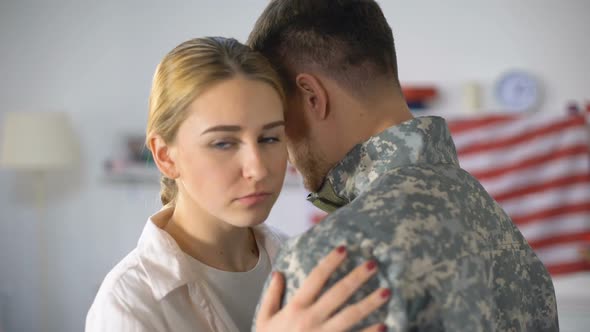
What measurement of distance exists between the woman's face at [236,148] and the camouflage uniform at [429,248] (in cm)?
21

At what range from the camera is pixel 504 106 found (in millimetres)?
3973

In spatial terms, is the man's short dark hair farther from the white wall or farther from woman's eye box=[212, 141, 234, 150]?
the white wall

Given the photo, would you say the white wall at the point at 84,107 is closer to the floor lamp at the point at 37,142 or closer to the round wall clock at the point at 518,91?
the floor lamp at the point at 37,142

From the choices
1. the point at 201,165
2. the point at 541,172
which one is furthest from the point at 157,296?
the point at 541,172

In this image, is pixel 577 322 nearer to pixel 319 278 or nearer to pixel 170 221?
pixel 170 221

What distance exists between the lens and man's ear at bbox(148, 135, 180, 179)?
4.64ft

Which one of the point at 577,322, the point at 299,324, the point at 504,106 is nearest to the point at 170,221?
the point at 299,324

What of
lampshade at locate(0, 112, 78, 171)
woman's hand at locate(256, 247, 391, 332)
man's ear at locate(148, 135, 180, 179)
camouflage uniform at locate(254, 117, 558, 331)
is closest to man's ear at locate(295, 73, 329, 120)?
camouflage uniform at locate(254, 117, 558, 331)

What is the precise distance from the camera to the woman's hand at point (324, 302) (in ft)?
3.15

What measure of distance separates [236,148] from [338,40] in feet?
0.87

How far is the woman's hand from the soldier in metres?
0.01

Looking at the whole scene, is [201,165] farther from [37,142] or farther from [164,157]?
[37,142]

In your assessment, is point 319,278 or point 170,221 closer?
point 319,278

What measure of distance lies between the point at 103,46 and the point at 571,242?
3212 mm
